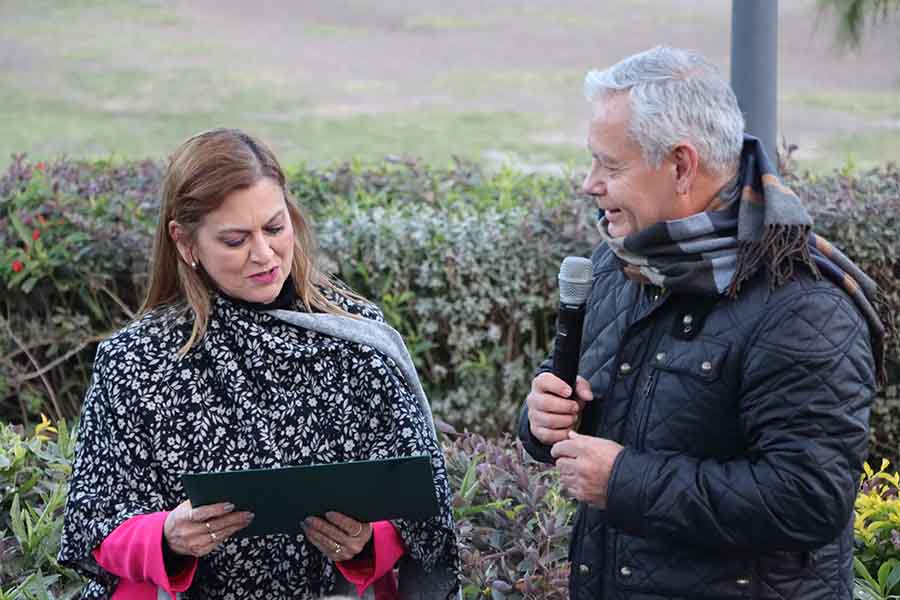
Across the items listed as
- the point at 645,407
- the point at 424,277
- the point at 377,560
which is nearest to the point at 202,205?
the point at 377,560

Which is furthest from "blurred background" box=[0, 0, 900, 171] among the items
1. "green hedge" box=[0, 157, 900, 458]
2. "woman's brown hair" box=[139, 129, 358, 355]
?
"woman's brown hair" box=[139, 129, 358, 355]

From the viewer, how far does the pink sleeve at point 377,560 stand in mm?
2770

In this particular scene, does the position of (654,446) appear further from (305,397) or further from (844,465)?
(305,397)

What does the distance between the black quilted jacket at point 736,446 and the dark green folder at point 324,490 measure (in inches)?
14.5

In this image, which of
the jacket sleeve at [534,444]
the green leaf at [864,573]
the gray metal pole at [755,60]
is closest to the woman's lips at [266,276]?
the jacket sleeve at [534,444]

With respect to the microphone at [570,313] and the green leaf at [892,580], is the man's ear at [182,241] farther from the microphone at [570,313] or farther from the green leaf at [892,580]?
the green leaf at [892,580]

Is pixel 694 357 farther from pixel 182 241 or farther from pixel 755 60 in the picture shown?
pixel 755 60

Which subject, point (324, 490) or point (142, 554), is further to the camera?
point (142, 554)

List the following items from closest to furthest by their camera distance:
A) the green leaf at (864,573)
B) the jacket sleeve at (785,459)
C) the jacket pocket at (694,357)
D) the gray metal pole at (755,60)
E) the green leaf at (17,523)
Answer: the jacket sleeve at (785,459), the jacket pocket at (694,357), the green leaf at (864,573), the green leaf at (17,523), the gray metal pole at (755,60)

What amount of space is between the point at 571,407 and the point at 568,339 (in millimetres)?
143

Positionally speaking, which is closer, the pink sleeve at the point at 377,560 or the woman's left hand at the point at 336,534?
the woman's left hand at the point at 336,534

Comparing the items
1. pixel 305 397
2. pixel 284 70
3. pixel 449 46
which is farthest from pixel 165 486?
pixel 449 46

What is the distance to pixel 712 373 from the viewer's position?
2.35 metres

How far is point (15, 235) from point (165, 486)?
2.77 meters
